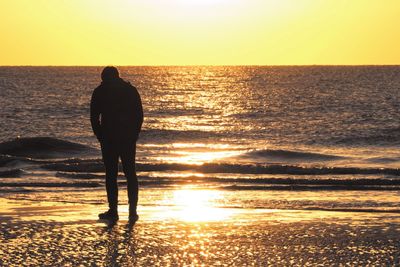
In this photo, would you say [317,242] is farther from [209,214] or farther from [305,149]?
[305,149]

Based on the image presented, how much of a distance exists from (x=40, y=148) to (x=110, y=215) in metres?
21.9

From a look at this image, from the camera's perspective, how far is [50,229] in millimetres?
9531

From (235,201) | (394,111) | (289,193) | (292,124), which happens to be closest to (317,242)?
(235,201)

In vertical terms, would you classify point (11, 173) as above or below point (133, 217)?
above

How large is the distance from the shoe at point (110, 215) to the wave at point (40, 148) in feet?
65.6

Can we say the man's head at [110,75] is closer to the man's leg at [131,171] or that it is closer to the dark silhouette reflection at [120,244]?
the man's leg at [131,171]

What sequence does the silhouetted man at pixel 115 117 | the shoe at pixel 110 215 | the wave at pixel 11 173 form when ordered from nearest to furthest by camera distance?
the shoe at pixel 110 215 < the silhouetted man at pixel 115 117 < the wave at pixel 11 173

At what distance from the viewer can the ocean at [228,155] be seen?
601 inches

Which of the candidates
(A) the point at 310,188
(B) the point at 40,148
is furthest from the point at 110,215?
(B) the point at 40,148

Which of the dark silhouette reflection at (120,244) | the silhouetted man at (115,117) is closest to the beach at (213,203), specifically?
the dark silhouette reflection at (120,244)

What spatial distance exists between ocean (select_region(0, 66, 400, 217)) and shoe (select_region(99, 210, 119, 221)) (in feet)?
5.38

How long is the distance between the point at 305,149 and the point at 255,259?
28.2 meters

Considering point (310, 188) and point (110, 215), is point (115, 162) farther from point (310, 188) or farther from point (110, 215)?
point (310, 188)

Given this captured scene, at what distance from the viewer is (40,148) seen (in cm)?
3197
